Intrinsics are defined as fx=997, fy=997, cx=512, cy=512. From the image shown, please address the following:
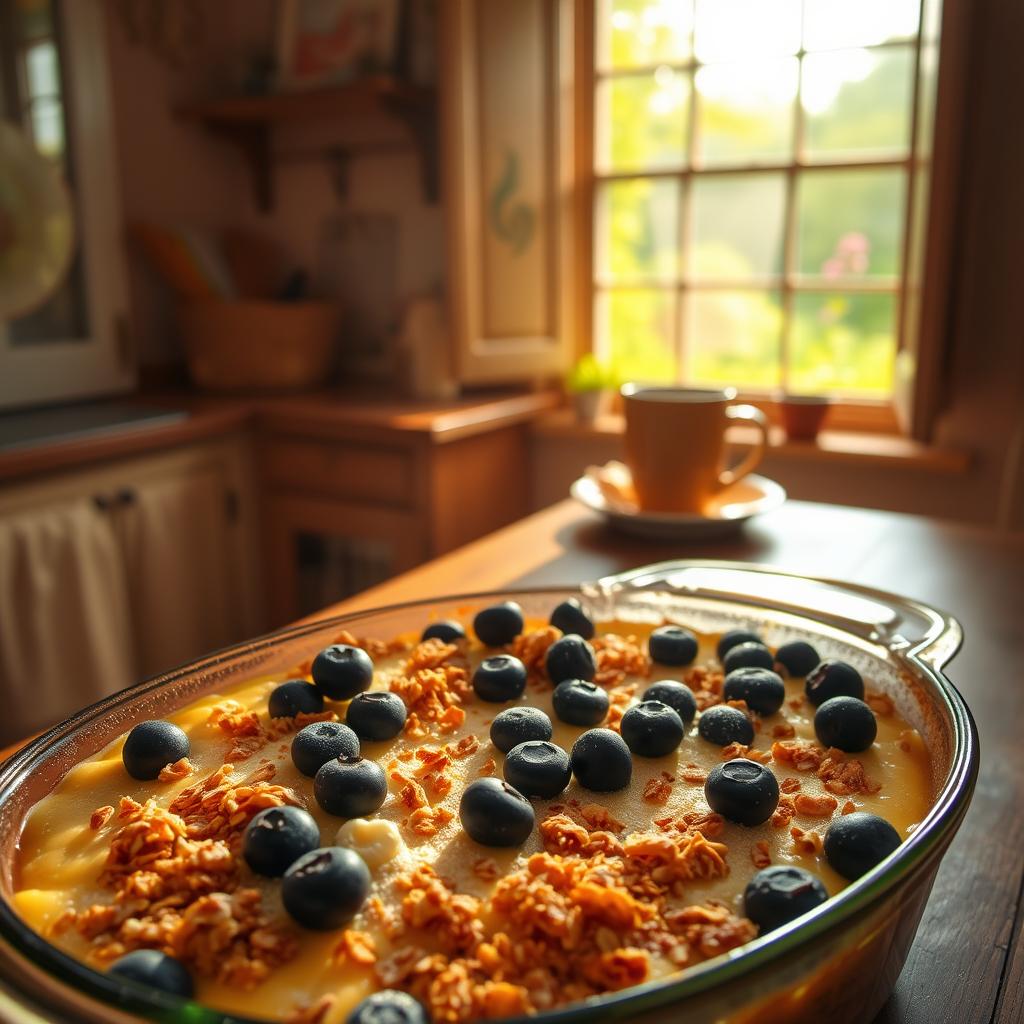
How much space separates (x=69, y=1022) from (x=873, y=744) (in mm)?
504

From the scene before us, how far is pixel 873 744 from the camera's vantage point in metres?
0.67

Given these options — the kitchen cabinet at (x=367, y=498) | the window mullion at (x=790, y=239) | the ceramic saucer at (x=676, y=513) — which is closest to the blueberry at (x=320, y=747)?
the ceramic saucer at (x=676, y=513)

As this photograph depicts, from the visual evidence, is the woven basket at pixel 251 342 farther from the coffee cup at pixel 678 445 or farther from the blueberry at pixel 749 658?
the blueberry at pixel 749 658

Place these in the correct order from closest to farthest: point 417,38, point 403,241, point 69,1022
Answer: point 69,1022, point 417,38, point 403,241

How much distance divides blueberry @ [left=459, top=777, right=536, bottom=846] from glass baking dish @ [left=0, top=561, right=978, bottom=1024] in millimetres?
168

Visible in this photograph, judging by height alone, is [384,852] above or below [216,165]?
below

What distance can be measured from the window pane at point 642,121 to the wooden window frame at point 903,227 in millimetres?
28

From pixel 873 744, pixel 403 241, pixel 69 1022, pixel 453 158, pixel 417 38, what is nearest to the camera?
pixel 69 1022

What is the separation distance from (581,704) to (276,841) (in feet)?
0.82

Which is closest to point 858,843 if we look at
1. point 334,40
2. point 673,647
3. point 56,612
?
point 673,647

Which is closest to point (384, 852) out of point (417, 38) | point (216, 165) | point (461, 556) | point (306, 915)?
point (306, 915)

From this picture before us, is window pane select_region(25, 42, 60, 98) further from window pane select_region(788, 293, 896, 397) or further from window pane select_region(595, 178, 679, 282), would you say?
window pane select_region(788, 293, 896, 397)

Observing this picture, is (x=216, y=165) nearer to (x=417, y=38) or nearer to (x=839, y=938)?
(x=417, y=38)

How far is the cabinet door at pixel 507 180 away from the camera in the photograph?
2.27 metres
